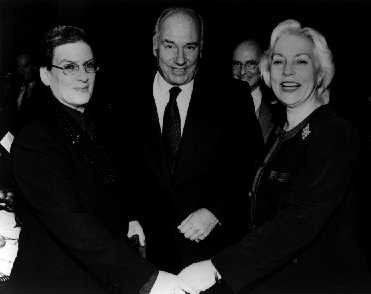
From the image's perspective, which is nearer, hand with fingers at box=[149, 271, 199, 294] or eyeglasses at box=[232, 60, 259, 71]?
hand with fingers at box=[149, 271, 199, 294]

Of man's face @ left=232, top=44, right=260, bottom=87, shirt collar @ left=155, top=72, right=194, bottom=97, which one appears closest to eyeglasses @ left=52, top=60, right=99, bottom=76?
shirt collar @ left=155, top=72, right=194, bottom=97

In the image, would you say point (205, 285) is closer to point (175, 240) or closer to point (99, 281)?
point (99, 281)

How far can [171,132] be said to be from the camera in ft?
9.14

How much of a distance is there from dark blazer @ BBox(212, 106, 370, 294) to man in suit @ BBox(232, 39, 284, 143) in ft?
6.94

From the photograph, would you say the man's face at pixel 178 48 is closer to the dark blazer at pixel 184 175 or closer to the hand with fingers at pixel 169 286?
the dark blazer at pixel 184 175

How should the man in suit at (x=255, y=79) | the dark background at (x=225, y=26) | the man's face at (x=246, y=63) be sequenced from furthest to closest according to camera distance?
the dark background at (x=225, y=26)
the man's face at (x=246, y=63)
the man in suit at (x=255, y=79)

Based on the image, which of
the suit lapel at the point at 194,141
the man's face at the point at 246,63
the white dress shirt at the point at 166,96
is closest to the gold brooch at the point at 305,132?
the suit lapel at the point at 194,141

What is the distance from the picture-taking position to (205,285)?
211cm

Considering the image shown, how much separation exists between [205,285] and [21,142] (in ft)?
3.27

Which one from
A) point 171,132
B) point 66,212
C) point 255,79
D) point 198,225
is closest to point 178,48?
point 171,132

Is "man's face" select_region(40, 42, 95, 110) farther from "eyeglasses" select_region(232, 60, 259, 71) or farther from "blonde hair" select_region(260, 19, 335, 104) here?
"eyeglasses" select_region(232, 60, 259, 71)

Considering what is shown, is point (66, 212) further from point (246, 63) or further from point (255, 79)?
point (246, 63)

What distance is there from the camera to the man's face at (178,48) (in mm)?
2891

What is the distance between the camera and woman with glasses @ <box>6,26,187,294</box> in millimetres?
1937
